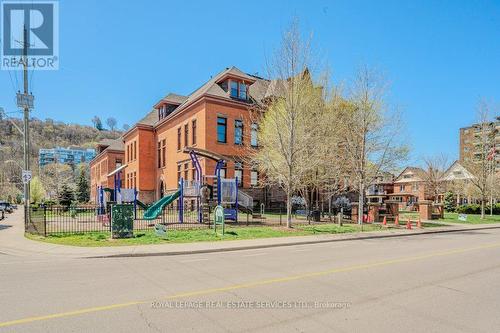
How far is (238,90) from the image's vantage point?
35.9m

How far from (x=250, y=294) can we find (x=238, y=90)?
1212 inches

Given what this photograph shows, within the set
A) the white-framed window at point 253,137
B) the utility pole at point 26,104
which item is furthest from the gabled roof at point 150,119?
the utility pole at point 26,104

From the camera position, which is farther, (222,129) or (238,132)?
(238,132)

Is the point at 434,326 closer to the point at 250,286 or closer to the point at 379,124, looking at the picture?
the point at 250,286

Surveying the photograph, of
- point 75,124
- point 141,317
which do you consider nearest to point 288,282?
point 141,317

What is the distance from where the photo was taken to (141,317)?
5.54 metres

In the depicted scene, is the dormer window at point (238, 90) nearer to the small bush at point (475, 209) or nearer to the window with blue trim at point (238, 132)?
the window with blue trim at point (238, 132)

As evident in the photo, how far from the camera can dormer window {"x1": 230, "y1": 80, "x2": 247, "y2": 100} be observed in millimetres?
35531

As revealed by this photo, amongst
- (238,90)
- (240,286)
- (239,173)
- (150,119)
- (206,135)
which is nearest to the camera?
(240,286)

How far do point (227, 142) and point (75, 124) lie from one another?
545 ft

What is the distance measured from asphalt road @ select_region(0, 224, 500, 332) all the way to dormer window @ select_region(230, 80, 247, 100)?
2617cm

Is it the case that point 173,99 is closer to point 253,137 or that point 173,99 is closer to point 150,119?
point 150,119

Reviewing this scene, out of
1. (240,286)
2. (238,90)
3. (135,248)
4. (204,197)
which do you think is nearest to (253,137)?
(238,90)

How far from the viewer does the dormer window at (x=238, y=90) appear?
35.5 metres
